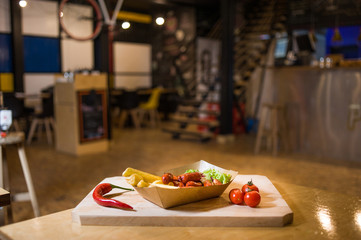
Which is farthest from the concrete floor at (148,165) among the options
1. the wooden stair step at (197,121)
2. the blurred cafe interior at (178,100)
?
the wooden stair step at (197,121)

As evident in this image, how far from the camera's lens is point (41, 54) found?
934cm

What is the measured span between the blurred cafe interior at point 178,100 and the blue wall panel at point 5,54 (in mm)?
29

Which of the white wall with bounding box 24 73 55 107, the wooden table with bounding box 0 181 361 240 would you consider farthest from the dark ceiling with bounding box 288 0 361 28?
the wooden table with bounding box 0 181 361 240

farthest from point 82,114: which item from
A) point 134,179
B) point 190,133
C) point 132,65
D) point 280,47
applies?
point 280,47

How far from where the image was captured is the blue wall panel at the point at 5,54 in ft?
28.0

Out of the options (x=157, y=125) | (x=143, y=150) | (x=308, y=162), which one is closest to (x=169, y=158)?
(x=143, y=150)

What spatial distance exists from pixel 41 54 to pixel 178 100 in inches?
138

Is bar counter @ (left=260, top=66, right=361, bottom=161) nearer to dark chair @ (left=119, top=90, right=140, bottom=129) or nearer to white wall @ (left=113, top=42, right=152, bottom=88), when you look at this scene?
dark chair @ (left=119, top=90, right=140, bottom=129)

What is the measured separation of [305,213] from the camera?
5.78ft

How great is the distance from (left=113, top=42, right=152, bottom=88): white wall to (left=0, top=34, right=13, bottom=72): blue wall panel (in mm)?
3361

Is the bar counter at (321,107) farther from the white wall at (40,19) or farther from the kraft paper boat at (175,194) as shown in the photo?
the white wall at (40,19)

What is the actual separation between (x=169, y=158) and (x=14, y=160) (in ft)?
8.09

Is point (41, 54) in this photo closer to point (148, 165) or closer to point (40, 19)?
point (40, 19)

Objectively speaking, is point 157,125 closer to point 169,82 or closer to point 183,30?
point 169,82
